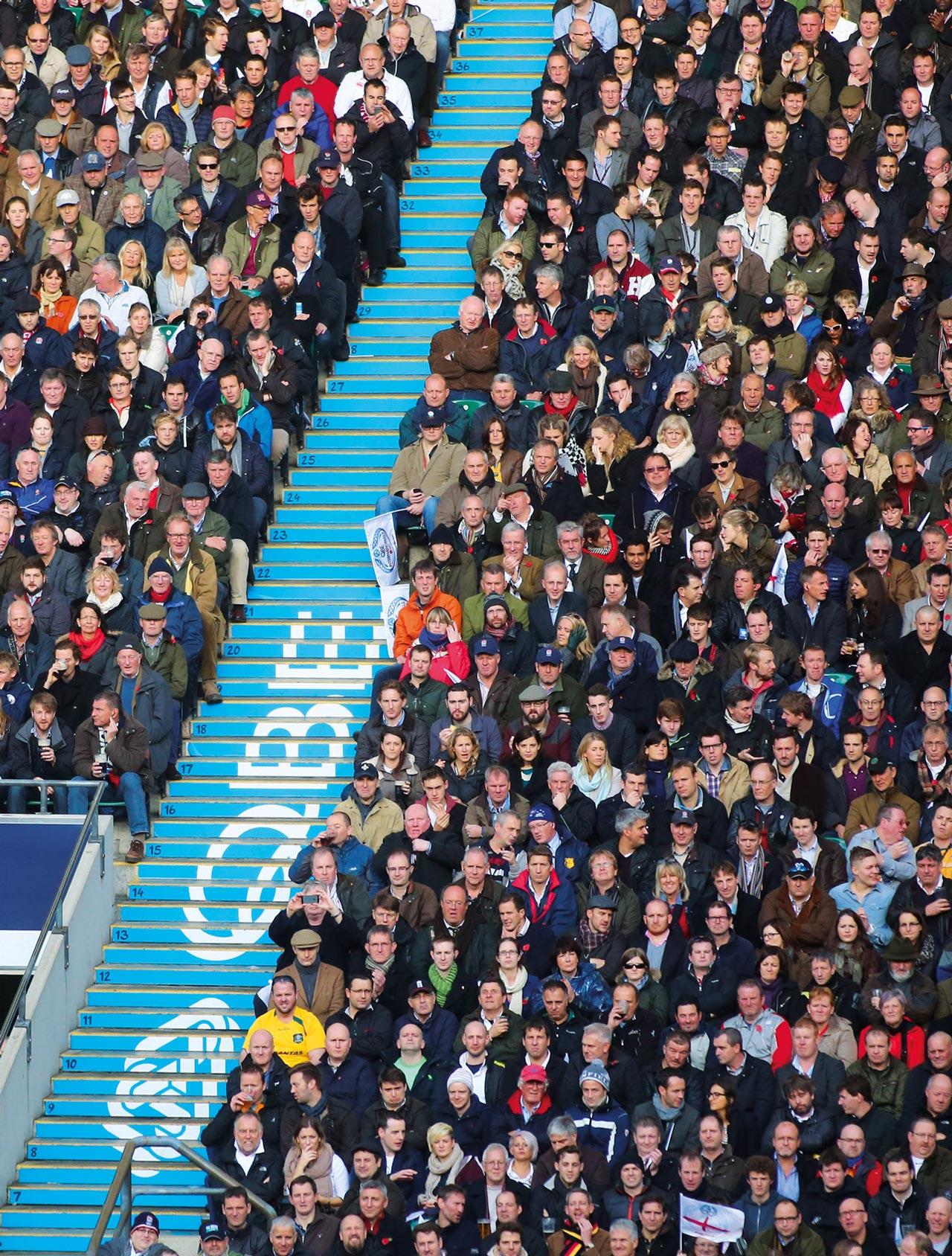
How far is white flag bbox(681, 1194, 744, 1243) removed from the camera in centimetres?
1536

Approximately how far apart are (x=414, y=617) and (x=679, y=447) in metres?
2.36

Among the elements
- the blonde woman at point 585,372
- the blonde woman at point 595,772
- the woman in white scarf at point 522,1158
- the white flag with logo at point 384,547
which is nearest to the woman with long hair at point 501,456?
the blonde woman at point 585,372

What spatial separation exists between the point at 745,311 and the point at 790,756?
15.3 feet

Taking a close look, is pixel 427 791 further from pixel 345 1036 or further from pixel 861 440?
pixel 861 440

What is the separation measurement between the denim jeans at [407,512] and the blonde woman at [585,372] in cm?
141

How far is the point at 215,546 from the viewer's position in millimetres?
19766

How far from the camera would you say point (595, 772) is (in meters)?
17.7

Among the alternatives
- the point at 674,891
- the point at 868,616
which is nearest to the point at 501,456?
the point at 868,616

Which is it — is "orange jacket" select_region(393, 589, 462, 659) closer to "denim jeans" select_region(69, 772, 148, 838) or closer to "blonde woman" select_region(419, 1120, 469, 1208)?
"denim jeans" select_region(69, 772, 148, 838)

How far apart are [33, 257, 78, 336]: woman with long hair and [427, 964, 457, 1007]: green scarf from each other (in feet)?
24.7

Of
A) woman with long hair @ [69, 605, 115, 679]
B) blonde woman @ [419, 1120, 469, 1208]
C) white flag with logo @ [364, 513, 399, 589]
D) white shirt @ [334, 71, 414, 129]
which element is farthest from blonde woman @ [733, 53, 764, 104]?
blonde woman @ [419, 1120, 469, 1208]

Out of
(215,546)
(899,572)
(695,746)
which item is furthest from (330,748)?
(899,572)

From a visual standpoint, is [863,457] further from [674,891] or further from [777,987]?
[777,987]

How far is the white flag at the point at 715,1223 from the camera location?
15.4 m
